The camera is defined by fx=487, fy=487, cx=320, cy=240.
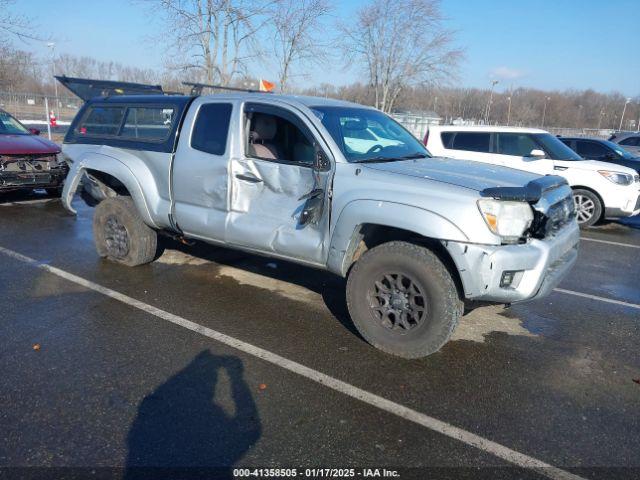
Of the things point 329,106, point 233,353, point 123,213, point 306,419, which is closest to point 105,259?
point 123,213

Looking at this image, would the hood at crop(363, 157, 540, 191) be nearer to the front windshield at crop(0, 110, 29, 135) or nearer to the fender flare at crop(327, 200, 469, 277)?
the fender flare at crop(327, 200, 469, 277)

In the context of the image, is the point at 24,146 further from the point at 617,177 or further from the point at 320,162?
the point at 617,177

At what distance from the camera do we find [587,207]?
9266 millimetres

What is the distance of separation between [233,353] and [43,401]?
128cm

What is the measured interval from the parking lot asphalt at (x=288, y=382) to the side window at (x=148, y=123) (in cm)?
157

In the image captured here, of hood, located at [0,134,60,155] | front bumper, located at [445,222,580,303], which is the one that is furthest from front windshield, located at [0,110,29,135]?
front bumper, located at [445,222,580,303]

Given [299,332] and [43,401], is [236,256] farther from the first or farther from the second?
[43,401]

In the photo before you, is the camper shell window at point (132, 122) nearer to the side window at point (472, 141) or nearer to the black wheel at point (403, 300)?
the black wheel at point (403, 300)

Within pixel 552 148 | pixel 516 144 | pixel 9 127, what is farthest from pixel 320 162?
pixel 9 127

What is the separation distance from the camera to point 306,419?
2975mm

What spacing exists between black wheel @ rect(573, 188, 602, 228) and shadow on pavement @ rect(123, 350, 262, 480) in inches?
321

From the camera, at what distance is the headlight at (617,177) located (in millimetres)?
9047

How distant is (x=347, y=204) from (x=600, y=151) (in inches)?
390

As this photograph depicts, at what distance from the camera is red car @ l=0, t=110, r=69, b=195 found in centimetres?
838
